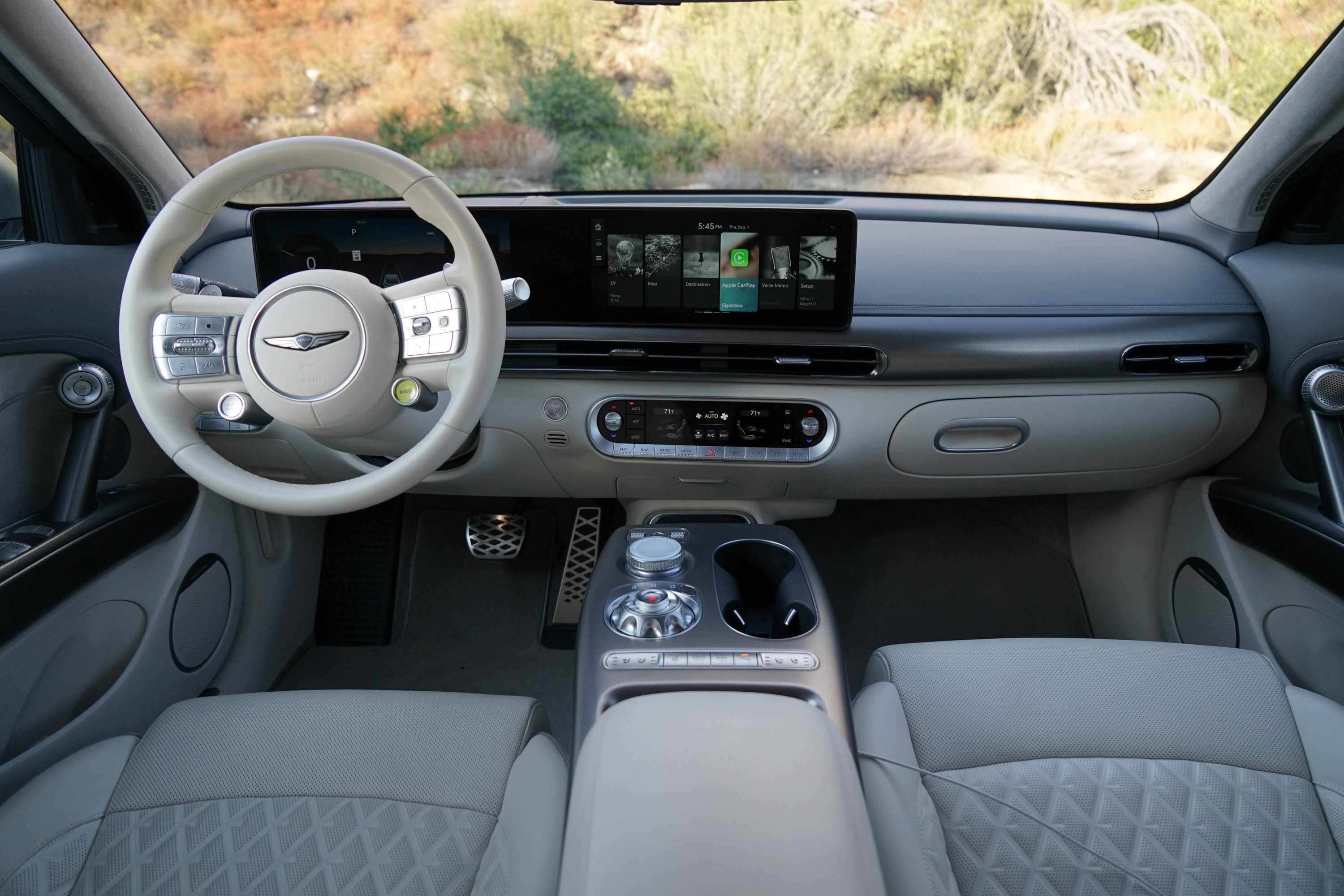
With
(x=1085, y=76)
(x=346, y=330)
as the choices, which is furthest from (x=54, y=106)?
(x=1085, y=76)

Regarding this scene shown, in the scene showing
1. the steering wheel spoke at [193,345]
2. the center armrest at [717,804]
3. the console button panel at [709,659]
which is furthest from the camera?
the console button panel at [709,659]

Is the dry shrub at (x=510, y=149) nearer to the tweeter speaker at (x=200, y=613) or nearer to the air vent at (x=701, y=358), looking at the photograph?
the air vent at (x=701, y=358)

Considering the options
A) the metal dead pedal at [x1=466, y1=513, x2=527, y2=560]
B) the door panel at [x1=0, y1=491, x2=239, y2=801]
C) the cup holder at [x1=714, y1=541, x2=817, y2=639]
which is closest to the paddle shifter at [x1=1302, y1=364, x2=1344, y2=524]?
the cup holder at [x1=714, y1=541, x2=817, y2=639]

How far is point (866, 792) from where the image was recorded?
113 centimetres

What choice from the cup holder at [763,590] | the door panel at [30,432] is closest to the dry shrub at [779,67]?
the cup holder at [763,590]

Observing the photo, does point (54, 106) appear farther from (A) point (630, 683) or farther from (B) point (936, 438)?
(B) point (936, 438)

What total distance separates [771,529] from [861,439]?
0.31 m

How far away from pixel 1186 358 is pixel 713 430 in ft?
3.47

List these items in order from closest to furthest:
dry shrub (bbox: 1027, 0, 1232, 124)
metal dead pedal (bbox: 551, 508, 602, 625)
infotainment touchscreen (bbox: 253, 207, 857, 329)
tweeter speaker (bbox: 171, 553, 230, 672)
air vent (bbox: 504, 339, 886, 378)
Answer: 1. infotainment touchscreen (bbox: 253, 207, 857, 329)
2. air vent (bbox: 504, 339, 886, 378)
3. tweeter speaker (bbox: 171, 553, 230, 672)
4. dry shrub (bbox: 1027, 0, 1232, 124)
5. metal dead pedal (bbox: 551, 508, 602, 625)

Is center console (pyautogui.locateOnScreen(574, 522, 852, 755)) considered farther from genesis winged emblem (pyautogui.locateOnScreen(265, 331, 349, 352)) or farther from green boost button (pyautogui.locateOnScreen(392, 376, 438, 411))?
genesis winged emblem (pyautogui.locateOnScreen(265, 331, 349, 352))

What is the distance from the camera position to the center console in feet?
3.95

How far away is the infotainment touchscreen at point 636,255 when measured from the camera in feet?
4.87

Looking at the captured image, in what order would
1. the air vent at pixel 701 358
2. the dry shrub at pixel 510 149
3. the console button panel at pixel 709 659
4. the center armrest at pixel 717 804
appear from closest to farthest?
the center armrest at pixel 717 804 < the console button panel at pixel 709 659 < the air vent at pixel 701 358 < the dry shrub at pixel 510 149

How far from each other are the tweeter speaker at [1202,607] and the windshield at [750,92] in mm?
1005
